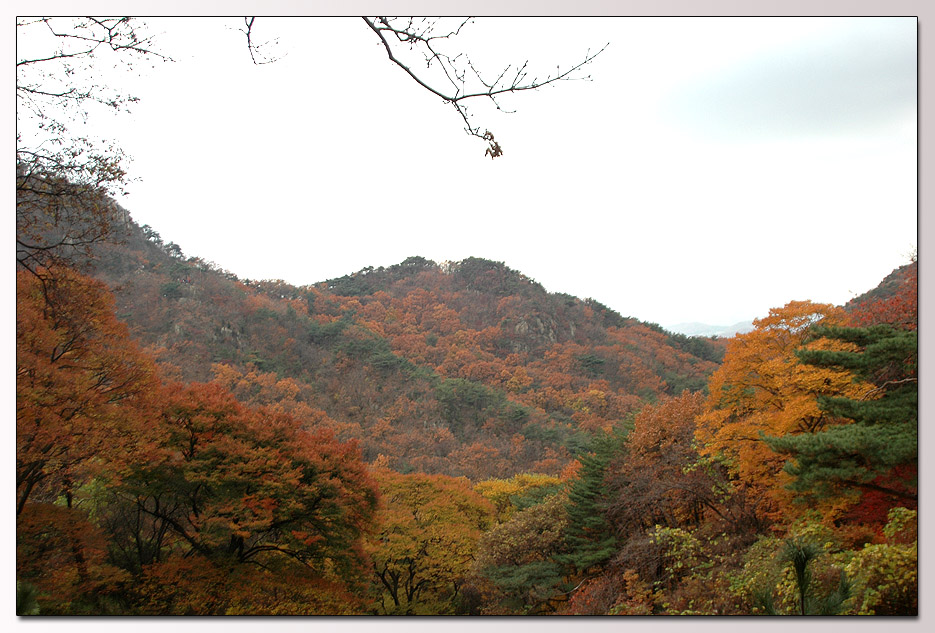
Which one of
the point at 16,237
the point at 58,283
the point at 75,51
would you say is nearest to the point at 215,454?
the point at 58,283

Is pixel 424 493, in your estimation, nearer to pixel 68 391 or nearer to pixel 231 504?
pixel 231 504

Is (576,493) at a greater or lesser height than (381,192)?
lesser

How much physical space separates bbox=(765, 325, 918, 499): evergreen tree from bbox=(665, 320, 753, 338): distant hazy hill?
7.29ft

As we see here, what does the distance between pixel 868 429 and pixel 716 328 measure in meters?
3.36

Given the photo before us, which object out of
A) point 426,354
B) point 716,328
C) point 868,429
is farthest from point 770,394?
point 426,354

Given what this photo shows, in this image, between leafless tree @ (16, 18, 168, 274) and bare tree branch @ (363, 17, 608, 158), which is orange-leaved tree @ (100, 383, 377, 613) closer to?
leafless tree @ (16, 18, 168, 274)

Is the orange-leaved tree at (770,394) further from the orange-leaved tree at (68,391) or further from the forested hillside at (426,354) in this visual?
the orange-leaved tree at (68,391)

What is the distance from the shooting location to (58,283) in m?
5.16

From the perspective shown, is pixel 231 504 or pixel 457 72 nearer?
pixel 457 72

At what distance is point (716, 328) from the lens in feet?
26.3

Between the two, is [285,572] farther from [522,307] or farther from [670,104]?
[522,307]

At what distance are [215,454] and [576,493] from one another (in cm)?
601

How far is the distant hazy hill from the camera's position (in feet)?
24.9

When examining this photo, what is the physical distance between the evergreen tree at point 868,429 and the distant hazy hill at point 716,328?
7.29ft
